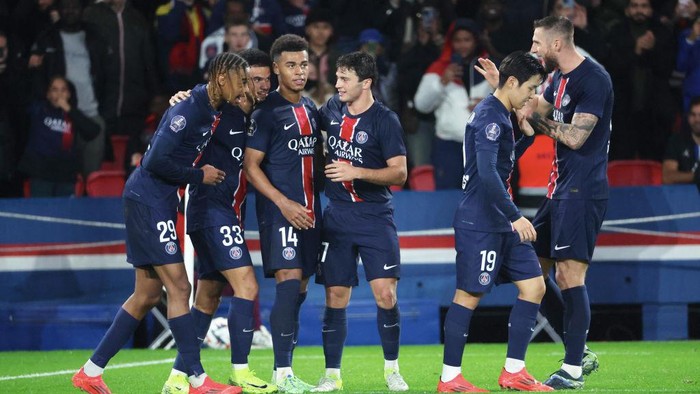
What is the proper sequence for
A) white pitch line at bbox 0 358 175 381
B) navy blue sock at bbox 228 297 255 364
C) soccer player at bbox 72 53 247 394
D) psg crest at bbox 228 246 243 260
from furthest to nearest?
white pitch line at bbox 0 358 175 381, navy blue sock at bbox 228 297 255 364, psg crest at bbox 228 246 243 260, soccer player at bbox 72 53 247 394

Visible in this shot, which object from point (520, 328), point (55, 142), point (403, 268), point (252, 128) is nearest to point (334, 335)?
point (520, 328)

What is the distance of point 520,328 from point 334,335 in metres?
1.26

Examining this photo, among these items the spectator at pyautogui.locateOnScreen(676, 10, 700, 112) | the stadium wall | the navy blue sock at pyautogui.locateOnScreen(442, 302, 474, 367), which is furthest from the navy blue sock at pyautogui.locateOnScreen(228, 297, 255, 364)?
the spectator at pyautogui.locateOnScreen(676, 10, 700, 112)

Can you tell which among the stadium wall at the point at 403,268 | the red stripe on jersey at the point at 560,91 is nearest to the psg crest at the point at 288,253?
the red stripe on jersey at the point at 560,91

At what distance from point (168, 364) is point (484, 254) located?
3.79m

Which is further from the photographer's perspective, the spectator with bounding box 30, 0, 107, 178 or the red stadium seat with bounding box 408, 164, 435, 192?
the spectator with bounding box 30, 0, 107, 178

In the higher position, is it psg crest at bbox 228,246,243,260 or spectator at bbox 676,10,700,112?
spectator at bbox 676,10,700,112

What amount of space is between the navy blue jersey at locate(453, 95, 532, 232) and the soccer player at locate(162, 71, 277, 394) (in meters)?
1.43

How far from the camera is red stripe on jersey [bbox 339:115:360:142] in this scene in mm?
8125

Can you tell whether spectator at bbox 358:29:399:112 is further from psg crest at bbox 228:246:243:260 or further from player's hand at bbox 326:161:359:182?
psg crest at bbox 228:246:243:260

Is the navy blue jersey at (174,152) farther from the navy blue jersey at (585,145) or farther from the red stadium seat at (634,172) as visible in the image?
the red stadium seat at (634,172)

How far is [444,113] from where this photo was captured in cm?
1314

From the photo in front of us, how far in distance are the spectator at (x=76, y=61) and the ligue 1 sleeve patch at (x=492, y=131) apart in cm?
725

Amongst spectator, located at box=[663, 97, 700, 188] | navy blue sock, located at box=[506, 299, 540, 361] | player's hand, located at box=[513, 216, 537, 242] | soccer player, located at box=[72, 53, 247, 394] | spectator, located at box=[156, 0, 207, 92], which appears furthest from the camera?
spectator, located at box=[156, 0, 207, 92]
